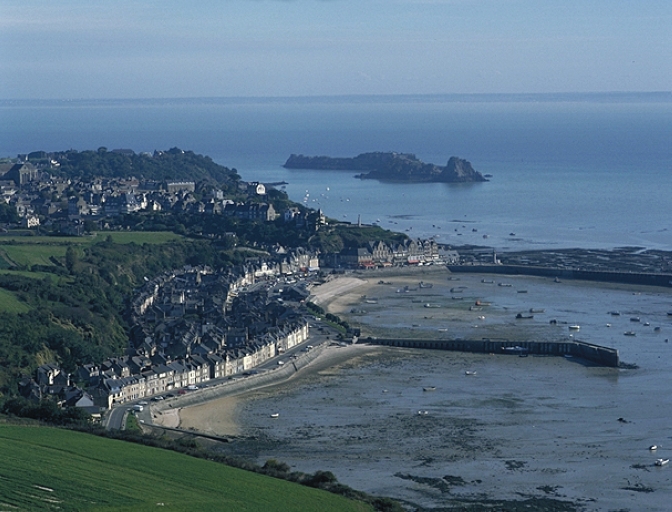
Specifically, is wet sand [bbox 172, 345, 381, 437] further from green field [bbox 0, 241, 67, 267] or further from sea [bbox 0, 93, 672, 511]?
green field [bbox 0, 241, 67, 267]

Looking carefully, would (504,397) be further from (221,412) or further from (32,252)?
(32,252)

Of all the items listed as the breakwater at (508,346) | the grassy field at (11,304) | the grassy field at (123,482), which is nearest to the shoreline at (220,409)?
the breakwater at (508,346)

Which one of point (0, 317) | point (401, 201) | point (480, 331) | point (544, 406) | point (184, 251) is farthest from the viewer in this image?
point (401, 201)

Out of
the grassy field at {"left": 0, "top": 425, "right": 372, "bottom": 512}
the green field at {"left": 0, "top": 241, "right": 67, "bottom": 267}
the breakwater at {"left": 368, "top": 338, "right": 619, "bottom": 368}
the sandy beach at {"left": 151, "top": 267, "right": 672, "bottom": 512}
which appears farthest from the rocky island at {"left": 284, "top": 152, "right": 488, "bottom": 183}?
the grassy field at {"left": 0, "top": 425, "right": 372, "bottom": 512}

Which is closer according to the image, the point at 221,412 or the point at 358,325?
the point at 221,412

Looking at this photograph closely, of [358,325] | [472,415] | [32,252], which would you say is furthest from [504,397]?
[32,252]

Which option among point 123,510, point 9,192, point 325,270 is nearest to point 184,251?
point 325,270

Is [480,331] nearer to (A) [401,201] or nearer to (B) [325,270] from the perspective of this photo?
(B) [325,270]
